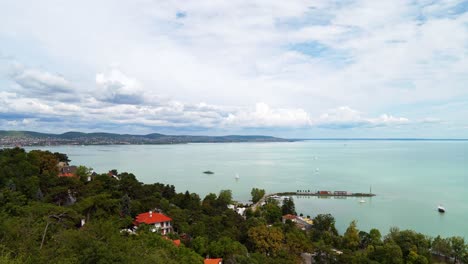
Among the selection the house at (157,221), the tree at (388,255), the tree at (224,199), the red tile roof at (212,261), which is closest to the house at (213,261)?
the red tile roof at (212,261)

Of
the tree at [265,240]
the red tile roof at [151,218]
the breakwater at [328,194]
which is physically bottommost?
the breakwater at [328,194]

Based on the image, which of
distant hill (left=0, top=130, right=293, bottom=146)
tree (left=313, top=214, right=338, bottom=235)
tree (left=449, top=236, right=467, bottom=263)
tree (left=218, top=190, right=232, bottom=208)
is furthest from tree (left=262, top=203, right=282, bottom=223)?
distant hill (left=0, top=130, right=293, bottom=146)

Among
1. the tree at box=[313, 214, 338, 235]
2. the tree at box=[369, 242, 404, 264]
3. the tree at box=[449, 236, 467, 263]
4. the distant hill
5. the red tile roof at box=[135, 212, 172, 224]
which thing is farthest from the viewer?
the distant hill

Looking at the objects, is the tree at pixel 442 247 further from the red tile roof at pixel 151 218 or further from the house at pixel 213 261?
the red tile roof at pixel 151 218

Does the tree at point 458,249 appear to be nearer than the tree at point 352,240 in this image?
Yes

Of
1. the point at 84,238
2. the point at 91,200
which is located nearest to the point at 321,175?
A: the point at 91,200

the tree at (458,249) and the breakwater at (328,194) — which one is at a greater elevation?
the tree at (458,249)

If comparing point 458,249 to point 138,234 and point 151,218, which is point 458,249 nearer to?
point 138,234

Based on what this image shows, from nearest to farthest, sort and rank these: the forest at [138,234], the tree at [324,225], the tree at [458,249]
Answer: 1. the forest at [138,234]
2. the tree at [458,249]
3. the tree at [324,225]

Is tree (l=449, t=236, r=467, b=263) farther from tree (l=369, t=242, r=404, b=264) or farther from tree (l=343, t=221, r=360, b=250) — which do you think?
tree (l=343, t=221, r=360, b=250)

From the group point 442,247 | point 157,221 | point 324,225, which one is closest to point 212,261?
point 157,221
